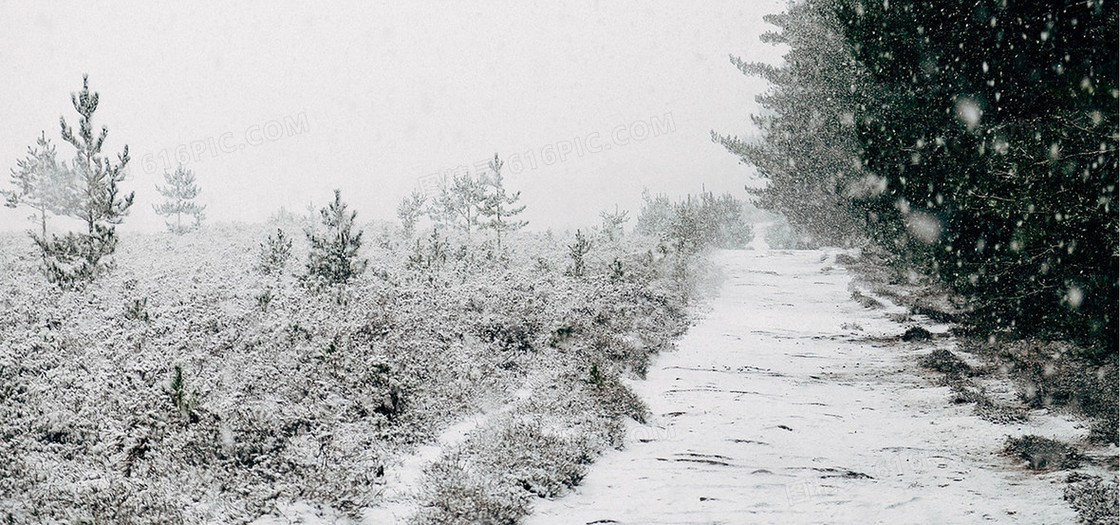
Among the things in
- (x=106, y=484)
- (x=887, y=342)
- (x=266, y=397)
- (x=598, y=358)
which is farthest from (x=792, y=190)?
(x=106, y=484)

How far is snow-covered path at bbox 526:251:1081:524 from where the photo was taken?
560cm

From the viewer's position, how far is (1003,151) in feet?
26.2

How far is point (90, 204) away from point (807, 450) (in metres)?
17.5

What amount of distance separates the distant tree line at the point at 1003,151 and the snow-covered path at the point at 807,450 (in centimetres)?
181

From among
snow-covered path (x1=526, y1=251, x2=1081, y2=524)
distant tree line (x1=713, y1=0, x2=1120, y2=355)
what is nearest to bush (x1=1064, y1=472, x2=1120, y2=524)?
snow-covered path (x1=526, y1=251, x2=1081, y2=524)

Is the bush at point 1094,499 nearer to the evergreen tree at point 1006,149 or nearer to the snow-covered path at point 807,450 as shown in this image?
the snow-covered path at point 807,450

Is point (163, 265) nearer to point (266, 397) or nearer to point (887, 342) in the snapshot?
point (266, 397)

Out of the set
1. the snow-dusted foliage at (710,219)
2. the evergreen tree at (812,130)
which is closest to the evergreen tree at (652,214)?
the snow-dusted foliage at (710,219)

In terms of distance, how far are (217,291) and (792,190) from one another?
2340cm

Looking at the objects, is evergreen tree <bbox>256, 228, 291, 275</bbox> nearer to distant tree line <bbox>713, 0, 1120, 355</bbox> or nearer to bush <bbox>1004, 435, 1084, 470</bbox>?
distant tree line <bbox>713, 0, 1120, 355</bbox>

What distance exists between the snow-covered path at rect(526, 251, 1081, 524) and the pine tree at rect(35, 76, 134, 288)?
46.3 feet

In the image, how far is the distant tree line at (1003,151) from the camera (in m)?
6.84

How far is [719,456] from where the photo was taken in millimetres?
6883

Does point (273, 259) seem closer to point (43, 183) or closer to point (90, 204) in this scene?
point (90, 204)
